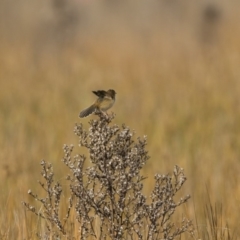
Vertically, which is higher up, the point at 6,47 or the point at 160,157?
the point at 6,47

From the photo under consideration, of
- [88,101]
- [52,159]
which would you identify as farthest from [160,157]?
[88,101]

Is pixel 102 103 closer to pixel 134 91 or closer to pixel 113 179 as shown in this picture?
pixel 113 179

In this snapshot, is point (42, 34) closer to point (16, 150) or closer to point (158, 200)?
point (16, 150)

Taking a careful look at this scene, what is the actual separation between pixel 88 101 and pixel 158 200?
5.47m

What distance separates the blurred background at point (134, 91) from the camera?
207 inches

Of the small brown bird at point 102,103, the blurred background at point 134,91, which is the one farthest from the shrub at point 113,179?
the blurred background at point 134,91

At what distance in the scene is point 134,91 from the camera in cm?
962

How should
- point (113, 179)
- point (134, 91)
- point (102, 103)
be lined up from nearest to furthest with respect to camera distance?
point (113, 179), point (102, 103), point (134, 91)

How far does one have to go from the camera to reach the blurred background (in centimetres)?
525

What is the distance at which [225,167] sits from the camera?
5.65m

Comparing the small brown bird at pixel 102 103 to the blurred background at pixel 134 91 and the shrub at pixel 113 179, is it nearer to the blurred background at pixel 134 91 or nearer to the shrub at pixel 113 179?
the shrub at pixel 113 179

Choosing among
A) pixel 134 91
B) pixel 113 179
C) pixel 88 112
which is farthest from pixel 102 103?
pixel 134 91

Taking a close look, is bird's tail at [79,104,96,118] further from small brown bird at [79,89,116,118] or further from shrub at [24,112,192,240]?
shrub at [24,112,192,240]

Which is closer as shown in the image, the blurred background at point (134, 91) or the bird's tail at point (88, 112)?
the bird's tail at point (88, 112)
